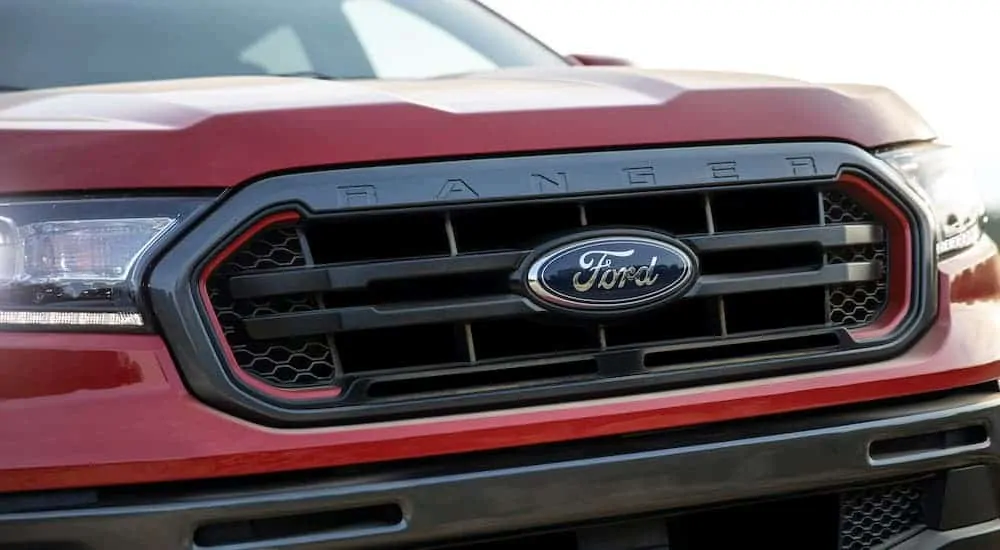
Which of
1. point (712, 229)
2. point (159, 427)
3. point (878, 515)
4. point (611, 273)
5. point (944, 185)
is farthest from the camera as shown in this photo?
point (944, 185)

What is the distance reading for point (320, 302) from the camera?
2252 mm

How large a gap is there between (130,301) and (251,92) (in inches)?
21.9

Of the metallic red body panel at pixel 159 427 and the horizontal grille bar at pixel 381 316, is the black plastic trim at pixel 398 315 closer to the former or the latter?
the horizontal grille bar at pixel 381 316

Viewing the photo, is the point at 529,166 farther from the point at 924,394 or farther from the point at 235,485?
the point at 924,394

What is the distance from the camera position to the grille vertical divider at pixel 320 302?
2.24 meters

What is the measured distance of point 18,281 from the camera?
2.16 m

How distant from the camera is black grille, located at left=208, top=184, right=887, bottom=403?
223cm

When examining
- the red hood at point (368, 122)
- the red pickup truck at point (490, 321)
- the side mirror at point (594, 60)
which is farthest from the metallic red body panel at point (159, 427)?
the side mirror at point (594, 60)

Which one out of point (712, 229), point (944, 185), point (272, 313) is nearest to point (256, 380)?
point (272, 313)

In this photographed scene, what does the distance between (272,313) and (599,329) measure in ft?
1.82

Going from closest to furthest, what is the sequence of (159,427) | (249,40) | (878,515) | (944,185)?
(159,427), (878,515), (944,185), (249,40)

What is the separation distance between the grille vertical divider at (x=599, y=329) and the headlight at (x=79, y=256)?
63cm

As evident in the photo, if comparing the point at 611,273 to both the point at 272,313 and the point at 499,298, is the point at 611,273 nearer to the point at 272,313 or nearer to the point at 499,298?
the point at 499,298

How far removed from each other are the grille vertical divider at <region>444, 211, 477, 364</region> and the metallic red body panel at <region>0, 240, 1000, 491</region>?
116 mm
